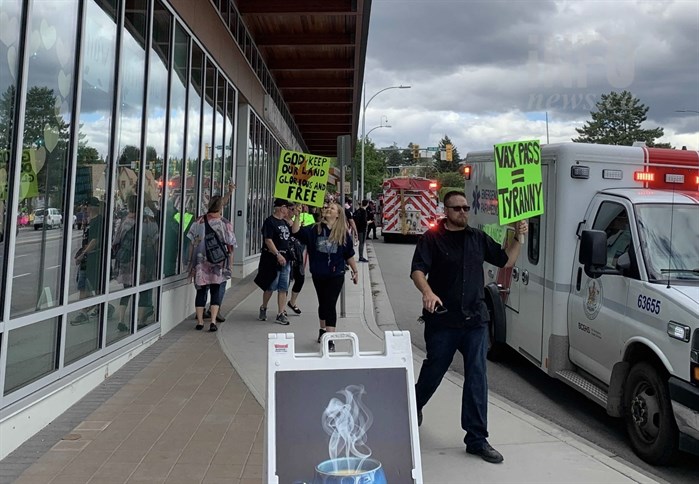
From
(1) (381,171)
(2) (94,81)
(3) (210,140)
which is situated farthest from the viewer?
(1) (381,171)

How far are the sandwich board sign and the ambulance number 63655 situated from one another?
90.6 inches

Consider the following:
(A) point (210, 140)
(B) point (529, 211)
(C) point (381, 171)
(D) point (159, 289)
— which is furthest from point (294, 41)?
(C) point (381, 171)

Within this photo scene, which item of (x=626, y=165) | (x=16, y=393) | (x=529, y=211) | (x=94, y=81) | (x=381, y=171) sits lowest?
(x=16, y=393)

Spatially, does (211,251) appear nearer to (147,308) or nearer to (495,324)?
(147,308)

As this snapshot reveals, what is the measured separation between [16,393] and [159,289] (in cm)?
360

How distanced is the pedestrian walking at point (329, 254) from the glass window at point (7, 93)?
369cm

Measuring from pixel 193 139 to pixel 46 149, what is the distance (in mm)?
4810

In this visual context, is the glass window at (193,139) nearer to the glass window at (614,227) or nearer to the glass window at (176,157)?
the glass window at (176,157)

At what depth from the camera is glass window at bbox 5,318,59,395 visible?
15.1 ft

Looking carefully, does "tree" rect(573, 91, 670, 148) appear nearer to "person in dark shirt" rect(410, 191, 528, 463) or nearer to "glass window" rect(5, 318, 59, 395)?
"person in dark shirt" rect(410, 191, 528, 463)

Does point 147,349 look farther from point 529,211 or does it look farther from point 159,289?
point 529,211

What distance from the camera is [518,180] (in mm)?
4941

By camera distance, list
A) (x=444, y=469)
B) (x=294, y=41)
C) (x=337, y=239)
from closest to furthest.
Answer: (x=444, y=469)
(x=337, y=239)
(x=294, y=41)

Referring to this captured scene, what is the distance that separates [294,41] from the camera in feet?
48.9
